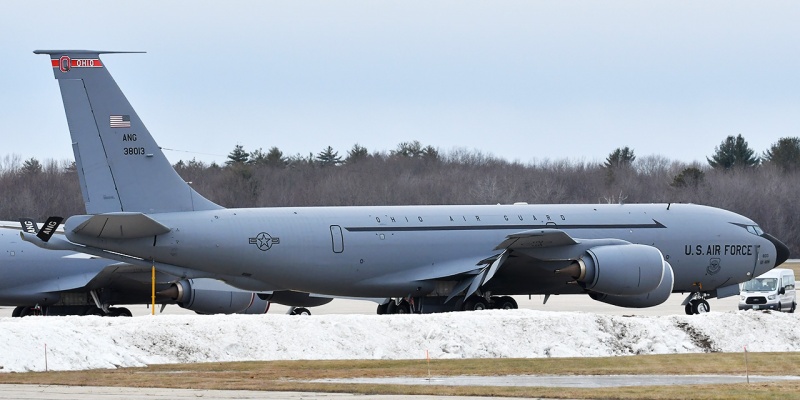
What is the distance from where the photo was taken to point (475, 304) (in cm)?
3922

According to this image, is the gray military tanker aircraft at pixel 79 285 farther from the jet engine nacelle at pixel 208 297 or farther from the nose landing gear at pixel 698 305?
the nose landing gear at pixel 698 305

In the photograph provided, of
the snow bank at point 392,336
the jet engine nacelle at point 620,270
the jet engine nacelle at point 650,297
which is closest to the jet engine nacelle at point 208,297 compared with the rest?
the snow bank at point 392,336

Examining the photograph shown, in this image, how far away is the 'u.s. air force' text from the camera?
41.9 meters

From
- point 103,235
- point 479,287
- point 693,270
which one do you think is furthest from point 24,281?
point 693,270

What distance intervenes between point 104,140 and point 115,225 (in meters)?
2.30

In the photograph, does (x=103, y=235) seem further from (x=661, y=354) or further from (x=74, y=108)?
(x=661, y=354)

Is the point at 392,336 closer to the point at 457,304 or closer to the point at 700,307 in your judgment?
the point at 457,304

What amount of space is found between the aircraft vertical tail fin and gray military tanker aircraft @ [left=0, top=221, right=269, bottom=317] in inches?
234

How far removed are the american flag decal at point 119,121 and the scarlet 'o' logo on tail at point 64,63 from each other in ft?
5.54

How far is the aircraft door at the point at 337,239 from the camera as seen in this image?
38.3 meters

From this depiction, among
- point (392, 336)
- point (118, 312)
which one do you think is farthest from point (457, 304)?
point (118, 312)

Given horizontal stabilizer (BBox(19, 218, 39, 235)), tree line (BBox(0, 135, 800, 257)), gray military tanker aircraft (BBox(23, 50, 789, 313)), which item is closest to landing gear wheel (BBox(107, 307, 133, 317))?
horizontal stabilizer (BBox(19, 218, 39, 235))

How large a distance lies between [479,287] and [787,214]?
72.5 m

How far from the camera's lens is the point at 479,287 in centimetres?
3909
